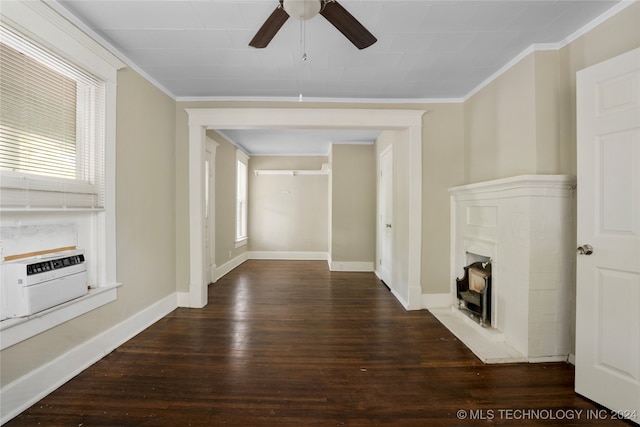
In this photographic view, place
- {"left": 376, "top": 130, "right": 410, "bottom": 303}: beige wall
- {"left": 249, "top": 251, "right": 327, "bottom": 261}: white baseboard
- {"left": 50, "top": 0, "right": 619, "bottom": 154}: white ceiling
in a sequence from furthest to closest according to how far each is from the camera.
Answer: {"left": 249, "top": 251, "right": 327, "bottom": 261}: white baseboard < {"left": 376, "top": 130, "right": 410, "bottom": 303}: beige wall < {"left": 50, "top": 0, "right": 619, "bottom": 154}: white ceiling

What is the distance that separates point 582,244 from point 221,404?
2554 millimetres

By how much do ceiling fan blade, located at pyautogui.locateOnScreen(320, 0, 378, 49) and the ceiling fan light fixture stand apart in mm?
46

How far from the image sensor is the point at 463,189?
2.98 m

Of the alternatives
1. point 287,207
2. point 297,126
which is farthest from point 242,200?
point 297,126

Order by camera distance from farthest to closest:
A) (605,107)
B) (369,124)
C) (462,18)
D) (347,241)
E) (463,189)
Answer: (347,241) < (369,124) < (463,189) < (462,18) < (605,107)

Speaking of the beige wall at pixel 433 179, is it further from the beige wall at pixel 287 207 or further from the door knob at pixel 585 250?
the beige wall at pixel 287 207

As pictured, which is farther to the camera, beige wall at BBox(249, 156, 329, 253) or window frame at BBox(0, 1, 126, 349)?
beige wall at BBox(249, 156, 329, 253)

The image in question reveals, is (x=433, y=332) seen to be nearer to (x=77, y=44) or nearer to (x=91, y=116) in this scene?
(x=91, y=116)

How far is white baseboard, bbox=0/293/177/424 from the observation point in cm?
155

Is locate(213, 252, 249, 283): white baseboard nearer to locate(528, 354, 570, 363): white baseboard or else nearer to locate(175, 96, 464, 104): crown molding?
locate(175, 96, 464, 104): crown molding

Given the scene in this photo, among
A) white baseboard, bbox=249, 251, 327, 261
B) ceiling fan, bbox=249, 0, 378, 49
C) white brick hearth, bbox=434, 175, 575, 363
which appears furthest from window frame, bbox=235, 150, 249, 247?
white brick hearth, bbox=434, 175, 575, 363

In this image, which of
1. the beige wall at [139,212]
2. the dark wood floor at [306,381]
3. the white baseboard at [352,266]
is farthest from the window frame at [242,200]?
the dark wood floor at [306,381]

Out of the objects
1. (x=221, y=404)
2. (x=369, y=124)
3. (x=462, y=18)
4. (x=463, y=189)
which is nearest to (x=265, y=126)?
(x=369, y=124)

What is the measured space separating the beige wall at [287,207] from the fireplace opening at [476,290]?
3.80m
